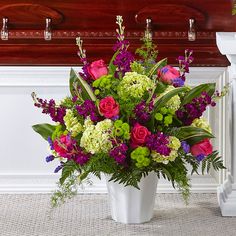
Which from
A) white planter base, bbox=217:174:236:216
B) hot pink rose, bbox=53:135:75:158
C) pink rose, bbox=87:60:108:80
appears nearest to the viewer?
hot pink rose, bbox=53:135:75:158

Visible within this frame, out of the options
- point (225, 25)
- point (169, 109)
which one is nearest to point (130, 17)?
point (225, 25)

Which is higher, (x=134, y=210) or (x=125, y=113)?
(x=125, y=113)

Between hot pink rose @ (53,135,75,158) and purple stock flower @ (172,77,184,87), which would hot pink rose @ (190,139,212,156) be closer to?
purple stock flower @ (172,77,184,87)

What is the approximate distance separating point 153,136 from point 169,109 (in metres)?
0.16

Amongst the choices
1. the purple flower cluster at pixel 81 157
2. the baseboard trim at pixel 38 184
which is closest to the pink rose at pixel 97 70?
the purple flower cluster at pixel 81 157

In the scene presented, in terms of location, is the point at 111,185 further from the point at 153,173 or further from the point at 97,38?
the point at 97,38

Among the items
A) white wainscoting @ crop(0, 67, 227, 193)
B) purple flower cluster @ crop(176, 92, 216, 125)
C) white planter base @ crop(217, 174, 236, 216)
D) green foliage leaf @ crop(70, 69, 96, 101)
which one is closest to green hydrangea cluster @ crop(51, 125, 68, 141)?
green foliage leaf @ crop(70, 69, 96, 101)

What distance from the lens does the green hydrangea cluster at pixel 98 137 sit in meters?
3.85

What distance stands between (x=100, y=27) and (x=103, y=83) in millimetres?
790

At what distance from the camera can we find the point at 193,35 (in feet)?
15.1

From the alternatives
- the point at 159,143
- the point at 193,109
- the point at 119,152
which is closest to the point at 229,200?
the point at 193,109

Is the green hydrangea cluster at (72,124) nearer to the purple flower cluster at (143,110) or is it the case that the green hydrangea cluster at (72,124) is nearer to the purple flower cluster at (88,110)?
the purple flower cluster at (88,110)

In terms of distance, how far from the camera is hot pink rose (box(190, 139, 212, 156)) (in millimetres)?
4043

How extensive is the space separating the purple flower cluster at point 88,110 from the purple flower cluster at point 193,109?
38 cm
